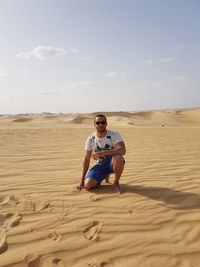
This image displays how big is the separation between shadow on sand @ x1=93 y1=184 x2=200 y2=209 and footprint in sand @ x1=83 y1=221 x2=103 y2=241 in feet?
3.55

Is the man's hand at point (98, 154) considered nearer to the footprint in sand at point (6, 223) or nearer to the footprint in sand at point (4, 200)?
the footprint in sand at point (4, 200)

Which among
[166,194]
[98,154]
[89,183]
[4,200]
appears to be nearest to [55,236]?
[4,200]

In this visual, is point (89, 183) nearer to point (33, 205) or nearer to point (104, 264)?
point (33, 205)

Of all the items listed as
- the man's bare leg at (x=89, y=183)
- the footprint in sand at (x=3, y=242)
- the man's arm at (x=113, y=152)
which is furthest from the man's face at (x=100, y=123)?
the footprint in sand at (x=3, y=242)

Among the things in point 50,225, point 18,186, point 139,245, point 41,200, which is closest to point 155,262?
point 139,245

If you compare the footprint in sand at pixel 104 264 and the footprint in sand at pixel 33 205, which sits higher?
the footprint in sand at pixel 33 205

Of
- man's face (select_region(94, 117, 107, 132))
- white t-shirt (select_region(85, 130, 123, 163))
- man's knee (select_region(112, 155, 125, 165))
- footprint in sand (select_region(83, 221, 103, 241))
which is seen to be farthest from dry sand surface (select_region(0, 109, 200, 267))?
man's face (select_region(94, 117, 107, 132))

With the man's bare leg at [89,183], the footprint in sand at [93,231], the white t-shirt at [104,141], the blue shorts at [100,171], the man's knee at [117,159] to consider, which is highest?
the white t-shirt at [104,141]

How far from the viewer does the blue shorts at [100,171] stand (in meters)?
4.87

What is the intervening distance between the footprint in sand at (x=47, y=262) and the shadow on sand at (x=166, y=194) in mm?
1806

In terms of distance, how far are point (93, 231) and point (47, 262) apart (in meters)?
0.71

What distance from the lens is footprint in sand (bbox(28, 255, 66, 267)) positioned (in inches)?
108

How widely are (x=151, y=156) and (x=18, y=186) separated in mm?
4056

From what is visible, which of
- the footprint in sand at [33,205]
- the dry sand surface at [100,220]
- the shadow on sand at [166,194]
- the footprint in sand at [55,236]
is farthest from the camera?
the shadow on sand at [166,194]
